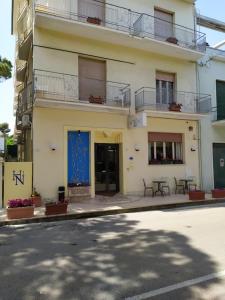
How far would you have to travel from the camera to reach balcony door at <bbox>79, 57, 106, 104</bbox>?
12969 mm

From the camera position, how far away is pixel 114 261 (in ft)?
16.4

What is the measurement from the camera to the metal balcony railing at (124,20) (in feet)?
41.3

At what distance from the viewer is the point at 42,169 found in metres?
11.8

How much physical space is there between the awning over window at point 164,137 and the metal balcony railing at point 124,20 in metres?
4.56

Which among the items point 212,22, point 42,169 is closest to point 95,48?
point 42,169

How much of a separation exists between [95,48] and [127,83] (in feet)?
7.01

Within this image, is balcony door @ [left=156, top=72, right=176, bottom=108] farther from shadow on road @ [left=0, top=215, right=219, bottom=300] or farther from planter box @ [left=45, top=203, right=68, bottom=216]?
shadow on road @ [left=0, top=215, right=219, bottom=300]

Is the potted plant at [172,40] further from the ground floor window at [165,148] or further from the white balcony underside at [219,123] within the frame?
the white balcony underside at [219,123]

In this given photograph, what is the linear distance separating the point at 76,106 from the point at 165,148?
5.48 metres

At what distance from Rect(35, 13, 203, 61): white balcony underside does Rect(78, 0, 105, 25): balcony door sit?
23.0 inches

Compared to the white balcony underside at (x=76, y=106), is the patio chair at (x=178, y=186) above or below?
below

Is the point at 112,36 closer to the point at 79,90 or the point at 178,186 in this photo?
the point at 79,90

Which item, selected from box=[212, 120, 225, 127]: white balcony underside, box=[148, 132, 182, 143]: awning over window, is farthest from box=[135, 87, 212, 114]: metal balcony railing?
box=[148, 132, 182, 143]: awning over window

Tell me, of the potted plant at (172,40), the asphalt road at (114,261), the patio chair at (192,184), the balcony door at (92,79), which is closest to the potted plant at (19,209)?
the asphalt road at (114,261)
